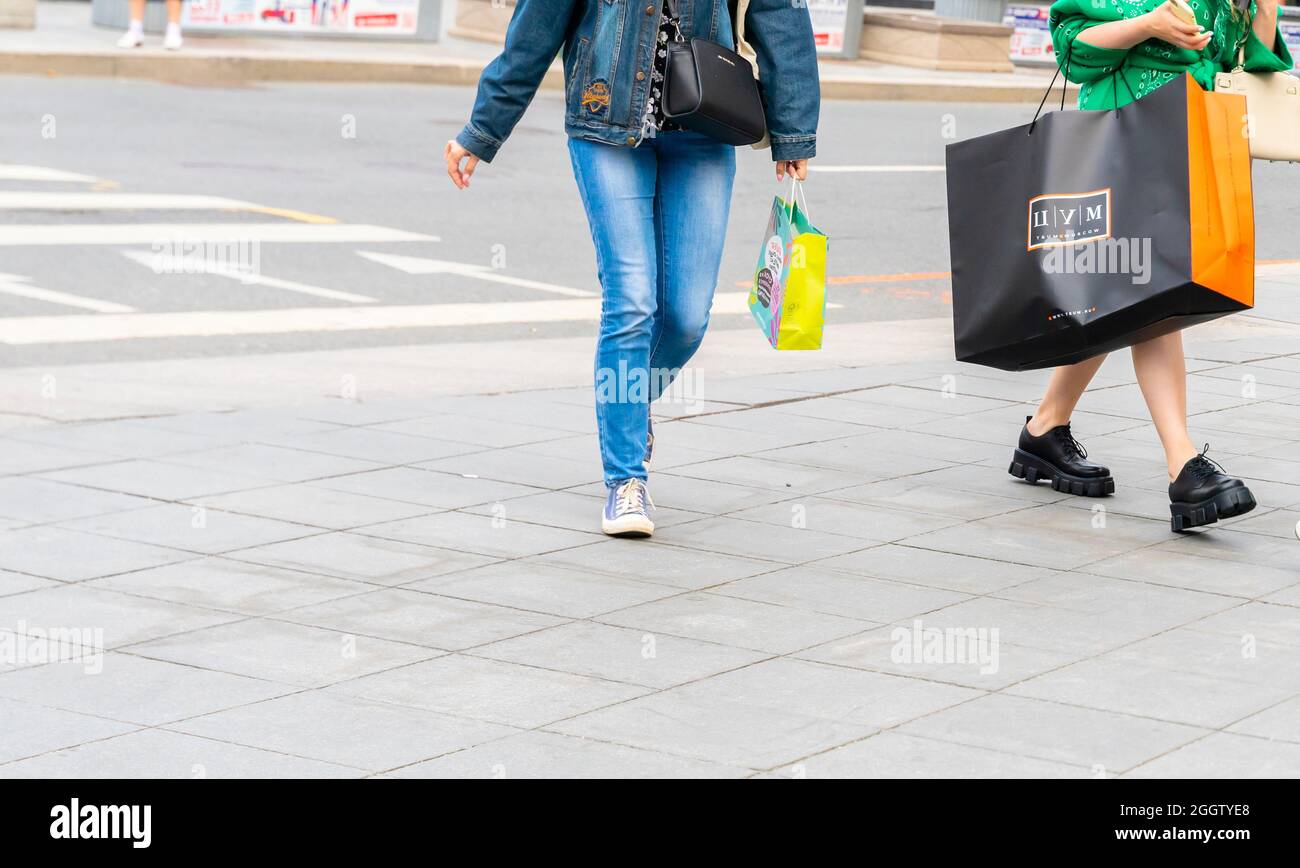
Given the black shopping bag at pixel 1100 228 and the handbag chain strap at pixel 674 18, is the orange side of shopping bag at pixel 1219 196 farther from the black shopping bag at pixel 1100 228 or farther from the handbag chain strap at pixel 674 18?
the handbag chain strap at pixel 674 18

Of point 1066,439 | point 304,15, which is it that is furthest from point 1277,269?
point 304,15

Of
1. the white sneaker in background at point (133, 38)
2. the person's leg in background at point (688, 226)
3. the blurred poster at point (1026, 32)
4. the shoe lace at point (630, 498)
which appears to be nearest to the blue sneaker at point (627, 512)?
the shoe lace at point (630, 498)

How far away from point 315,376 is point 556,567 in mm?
3047

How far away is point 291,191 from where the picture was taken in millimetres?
12734

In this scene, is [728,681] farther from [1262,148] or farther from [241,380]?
[241,380]

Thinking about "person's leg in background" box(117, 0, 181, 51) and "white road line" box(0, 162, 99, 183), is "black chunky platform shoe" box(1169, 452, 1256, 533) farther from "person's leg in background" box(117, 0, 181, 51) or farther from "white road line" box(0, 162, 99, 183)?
"person's leg in background" box(117, 0, 181, 51)

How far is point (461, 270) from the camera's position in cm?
1070

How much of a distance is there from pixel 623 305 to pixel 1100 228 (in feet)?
4.20

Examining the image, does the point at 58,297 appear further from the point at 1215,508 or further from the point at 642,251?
the point at 1215,508

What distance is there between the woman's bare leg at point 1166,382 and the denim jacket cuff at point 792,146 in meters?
1.07

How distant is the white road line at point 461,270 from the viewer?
1044 cm
